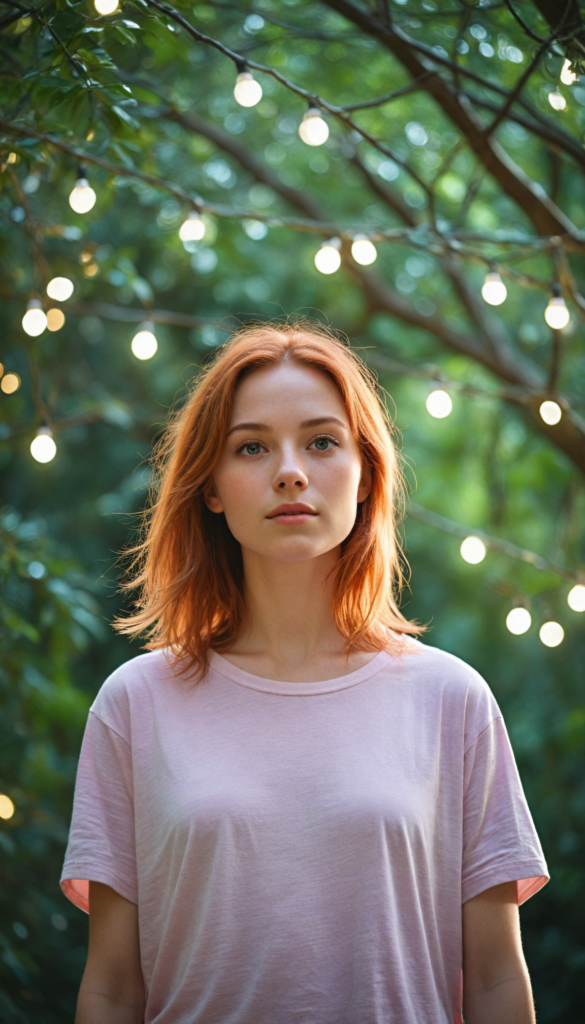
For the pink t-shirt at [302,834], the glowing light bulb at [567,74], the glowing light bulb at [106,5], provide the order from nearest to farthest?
the pink t-shirt at [302,834] → the glowing light bulb at [106,5] → the glowing light bulb at [567,74]

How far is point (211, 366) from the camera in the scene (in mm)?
1567

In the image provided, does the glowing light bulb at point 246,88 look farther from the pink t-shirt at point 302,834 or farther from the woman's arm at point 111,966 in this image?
the woman's arm at point 111,966

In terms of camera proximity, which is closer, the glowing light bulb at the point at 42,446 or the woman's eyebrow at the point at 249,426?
the woman's eyebrow at the point at 249,426

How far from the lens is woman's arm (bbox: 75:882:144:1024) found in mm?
1282

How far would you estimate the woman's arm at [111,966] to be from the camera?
128 cm

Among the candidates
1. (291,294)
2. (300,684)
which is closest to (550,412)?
(300,684)

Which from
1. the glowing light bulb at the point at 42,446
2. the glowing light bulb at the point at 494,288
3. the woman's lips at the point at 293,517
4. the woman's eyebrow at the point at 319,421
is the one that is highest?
the glowing light bulb at the point at 494,288

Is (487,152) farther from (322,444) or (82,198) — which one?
(322,444)

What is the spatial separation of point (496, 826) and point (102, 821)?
1.97 feet

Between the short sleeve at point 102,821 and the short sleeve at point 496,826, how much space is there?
517 mm

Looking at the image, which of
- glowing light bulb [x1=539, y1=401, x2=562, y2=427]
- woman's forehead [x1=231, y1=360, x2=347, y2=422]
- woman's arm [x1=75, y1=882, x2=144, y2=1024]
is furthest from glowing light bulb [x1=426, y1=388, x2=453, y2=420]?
woman's arm [x1=75, y1=882, x2=144, y2=1024]

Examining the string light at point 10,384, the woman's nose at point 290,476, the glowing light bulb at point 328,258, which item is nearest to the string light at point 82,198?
the glowing light bulb at point 328,258

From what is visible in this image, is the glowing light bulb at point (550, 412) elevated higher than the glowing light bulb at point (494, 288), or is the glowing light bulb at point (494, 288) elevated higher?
the glowing light bulb at point (494, 288)

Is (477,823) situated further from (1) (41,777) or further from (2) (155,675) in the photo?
(1) (41,777)
